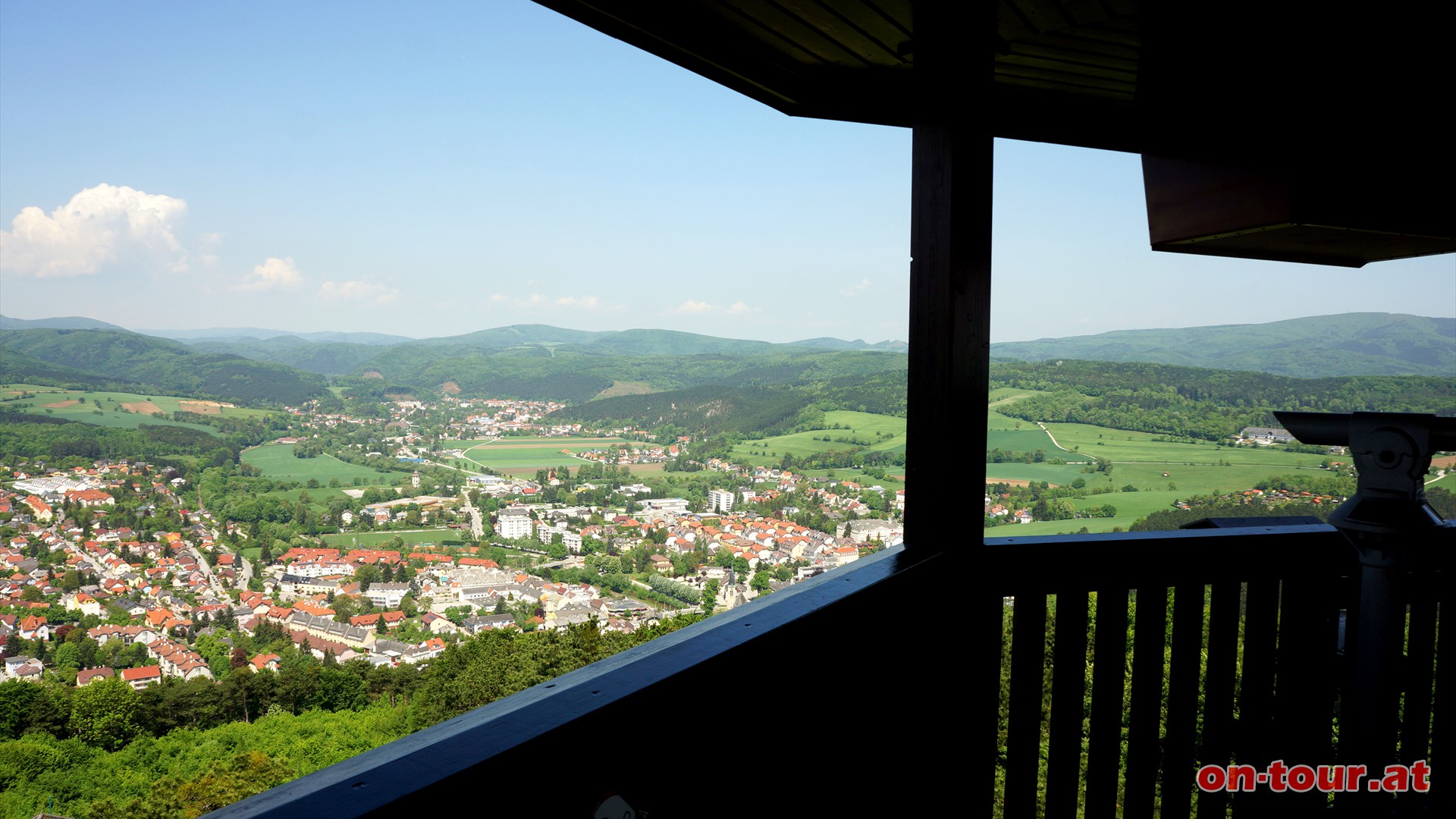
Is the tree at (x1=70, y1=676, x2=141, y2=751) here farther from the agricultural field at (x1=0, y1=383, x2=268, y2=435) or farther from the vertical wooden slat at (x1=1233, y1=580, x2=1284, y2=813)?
the vertical wooden slat at (x1=1233, y1=580, x2=1284, y2=813)

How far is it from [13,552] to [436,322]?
24568mm

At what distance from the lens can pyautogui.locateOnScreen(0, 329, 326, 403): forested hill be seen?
613cm

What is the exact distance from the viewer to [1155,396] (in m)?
13.3

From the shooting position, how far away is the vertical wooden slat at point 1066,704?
1815mm

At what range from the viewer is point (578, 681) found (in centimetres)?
76

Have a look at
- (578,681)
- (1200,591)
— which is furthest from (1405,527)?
(578,681)

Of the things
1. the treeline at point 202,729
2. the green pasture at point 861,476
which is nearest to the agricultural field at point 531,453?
the green pasture at point 861,476

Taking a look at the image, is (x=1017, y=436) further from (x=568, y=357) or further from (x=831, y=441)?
(x=568, y=357)

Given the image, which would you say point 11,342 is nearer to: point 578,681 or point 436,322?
point 578,681

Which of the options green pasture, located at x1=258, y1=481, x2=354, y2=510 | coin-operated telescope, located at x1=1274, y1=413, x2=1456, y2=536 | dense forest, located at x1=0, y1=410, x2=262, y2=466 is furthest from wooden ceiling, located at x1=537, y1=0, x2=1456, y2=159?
green pasture, located at x1=258, y1=481, x2=354, y2=510

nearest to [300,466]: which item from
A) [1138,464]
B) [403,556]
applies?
[403,556]

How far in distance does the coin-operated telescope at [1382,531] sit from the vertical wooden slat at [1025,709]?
682mm

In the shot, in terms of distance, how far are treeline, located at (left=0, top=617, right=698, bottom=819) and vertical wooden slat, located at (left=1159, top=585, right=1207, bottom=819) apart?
1.47 m

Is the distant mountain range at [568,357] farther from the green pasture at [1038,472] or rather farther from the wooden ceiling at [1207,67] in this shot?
the green pasture at [1038,472]
